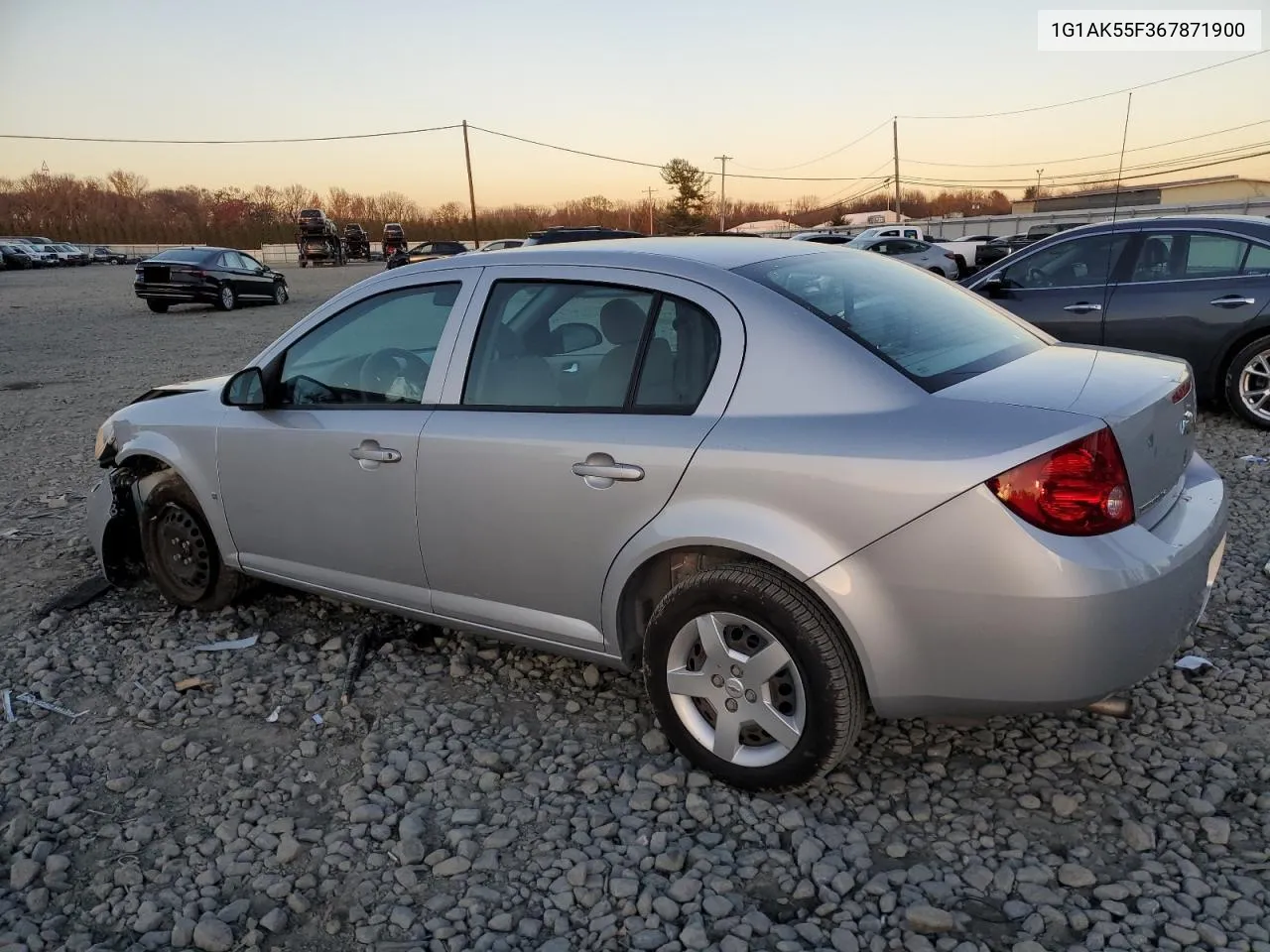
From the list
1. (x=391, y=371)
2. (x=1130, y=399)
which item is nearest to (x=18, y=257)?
(x=391, y=371)

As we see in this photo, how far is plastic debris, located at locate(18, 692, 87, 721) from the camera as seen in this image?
11.8 feet

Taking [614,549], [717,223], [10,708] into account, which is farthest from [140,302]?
[717,223]

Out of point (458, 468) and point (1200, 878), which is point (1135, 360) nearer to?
point (1200, 878)

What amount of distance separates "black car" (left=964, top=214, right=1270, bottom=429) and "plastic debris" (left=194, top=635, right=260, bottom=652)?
255 inches

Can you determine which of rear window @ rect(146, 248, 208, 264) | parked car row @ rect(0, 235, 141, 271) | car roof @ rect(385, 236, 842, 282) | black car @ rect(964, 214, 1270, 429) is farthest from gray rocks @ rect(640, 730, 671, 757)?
parked car row @ rect(0, 235, 141, 271)

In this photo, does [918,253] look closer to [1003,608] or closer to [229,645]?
[229,645]

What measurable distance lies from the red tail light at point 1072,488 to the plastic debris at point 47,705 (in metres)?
3.46

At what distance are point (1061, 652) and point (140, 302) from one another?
2868 centimetres

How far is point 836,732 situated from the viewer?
260cm

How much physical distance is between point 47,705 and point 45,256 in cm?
6467

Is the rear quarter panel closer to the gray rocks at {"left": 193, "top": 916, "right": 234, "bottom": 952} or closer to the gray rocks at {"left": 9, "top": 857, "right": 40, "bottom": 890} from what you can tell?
the gray rocks at {"left": 193, "top": 916, "right": 234, "bottom": 952}

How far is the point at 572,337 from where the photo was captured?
3.27 meters

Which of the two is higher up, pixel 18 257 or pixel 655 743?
pixel 18 257

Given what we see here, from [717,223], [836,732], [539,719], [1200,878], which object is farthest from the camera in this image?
[717,223]
